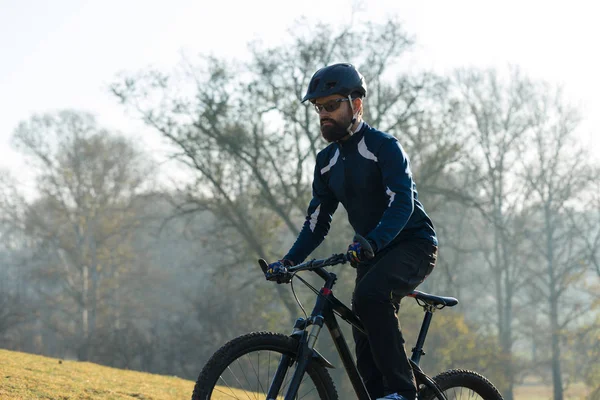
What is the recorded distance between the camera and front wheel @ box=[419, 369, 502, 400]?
15.1ft

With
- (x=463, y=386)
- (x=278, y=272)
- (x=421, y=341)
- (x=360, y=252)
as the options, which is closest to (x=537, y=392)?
(x=463, y=386)

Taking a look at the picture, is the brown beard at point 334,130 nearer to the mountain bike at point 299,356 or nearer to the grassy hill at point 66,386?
the mountain bike at point 299,356

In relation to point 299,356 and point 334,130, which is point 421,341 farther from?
point 334,130

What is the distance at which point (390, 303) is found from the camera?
3.86m

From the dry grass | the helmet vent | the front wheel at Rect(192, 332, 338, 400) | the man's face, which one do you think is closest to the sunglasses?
the man's face

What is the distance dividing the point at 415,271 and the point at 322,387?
0.79m

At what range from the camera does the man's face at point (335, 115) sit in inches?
162

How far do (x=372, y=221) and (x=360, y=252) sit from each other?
56 centimetres

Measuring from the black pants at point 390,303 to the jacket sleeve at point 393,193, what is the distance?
22 centimetres

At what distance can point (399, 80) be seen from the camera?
2255 cm

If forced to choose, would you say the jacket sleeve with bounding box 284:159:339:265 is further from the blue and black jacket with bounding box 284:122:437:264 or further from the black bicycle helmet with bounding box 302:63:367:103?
the black bicycle helmet with bounding box 302:63:367:103

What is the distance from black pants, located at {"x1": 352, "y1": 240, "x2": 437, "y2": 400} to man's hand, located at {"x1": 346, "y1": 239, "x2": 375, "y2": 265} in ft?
0.91

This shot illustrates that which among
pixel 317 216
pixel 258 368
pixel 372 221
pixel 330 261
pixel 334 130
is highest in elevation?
pixel 334 130

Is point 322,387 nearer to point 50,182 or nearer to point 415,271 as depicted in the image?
point 415,271
